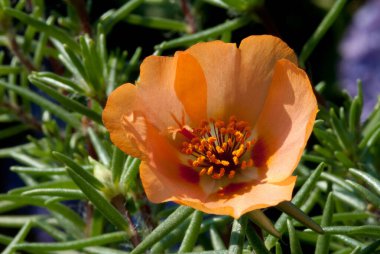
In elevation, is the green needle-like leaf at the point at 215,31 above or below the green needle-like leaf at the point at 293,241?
above

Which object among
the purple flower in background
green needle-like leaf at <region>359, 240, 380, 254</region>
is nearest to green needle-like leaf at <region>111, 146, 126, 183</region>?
green needle-like leaf at <region>359, 240, 380, 254</region>

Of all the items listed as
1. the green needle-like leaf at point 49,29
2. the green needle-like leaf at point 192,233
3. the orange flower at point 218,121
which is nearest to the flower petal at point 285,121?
the orange flower at point 218,121

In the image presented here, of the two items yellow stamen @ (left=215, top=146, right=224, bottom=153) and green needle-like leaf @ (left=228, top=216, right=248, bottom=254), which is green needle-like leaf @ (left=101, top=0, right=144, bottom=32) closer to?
yellow stamen @ (left=215, top=146, right=224, bottom=153)

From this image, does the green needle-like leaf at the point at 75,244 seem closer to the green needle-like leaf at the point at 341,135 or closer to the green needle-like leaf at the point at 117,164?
the green needle-like leaf at the point at 117,164

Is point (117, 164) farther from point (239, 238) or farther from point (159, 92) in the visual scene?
point (239, 238)

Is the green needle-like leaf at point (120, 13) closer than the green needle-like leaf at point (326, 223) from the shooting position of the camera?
No
